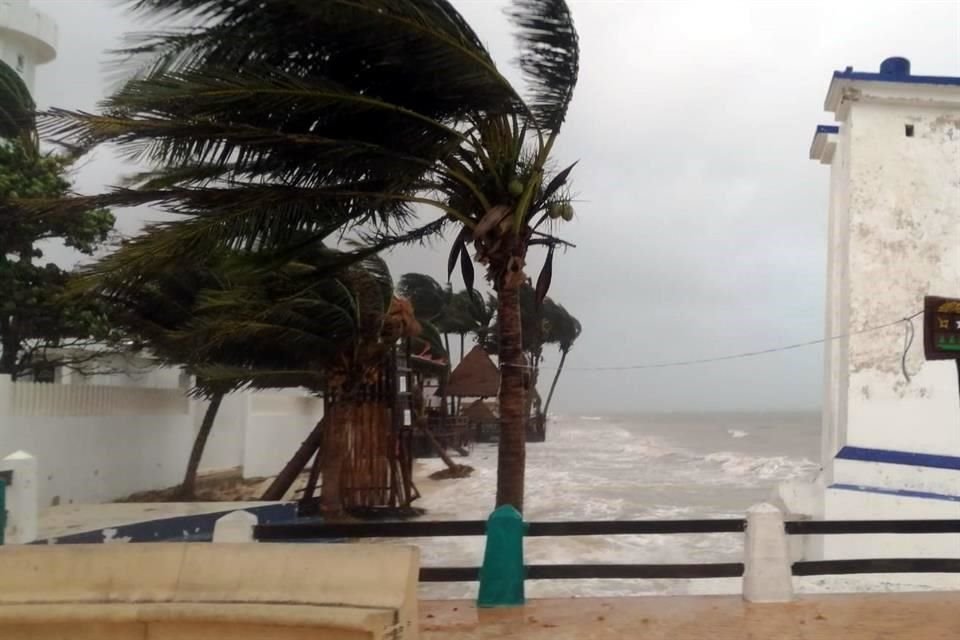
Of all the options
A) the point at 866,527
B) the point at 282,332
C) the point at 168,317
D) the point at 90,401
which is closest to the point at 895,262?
the point at 866,527

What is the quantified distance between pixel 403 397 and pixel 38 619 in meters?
12.6

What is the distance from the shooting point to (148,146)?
749 cm

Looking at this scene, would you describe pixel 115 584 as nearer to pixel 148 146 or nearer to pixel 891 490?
pixel 148 146

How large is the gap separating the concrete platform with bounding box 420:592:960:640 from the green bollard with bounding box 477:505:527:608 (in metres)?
0.13

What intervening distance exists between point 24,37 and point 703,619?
85.0 ft

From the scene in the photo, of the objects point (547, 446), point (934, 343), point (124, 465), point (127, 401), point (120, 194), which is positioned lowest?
point (547, 446)

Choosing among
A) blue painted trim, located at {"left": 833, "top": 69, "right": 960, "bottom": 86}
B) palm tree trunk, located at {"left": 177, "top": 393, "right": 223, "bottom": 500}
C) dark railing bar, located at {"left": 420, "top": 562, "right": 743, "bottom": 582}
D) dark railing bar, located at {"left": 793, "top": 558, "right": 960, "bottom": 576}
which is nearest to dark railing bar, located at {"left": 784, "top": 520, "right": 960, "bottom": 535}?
dark railing bar, located at {"left": 793, "top": 558, "right": 960, "bottom": 576}

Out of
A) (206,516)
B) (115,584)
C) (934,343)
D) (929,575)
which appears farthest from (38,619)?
(929,575)

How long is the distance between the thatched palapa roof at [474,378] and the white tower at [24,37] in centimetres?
1959

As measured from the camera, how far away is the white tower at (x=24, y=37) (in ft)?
83.8

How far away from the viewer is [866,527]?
795 cm

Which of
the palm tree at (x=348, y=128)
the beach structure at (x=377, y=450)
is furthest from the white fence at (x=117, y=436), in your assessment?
the palm tree at (x=348, y=128)

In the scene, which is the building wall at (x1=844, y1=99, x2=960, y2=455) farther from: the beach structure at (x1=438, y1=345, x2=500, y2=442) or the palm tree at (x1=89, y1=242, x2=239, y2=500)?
the beach structure at (x1=438, y1=345, x2=500, y2=442)

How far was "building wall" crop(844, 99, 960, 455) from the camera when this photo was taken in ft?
Answer: 41.4
